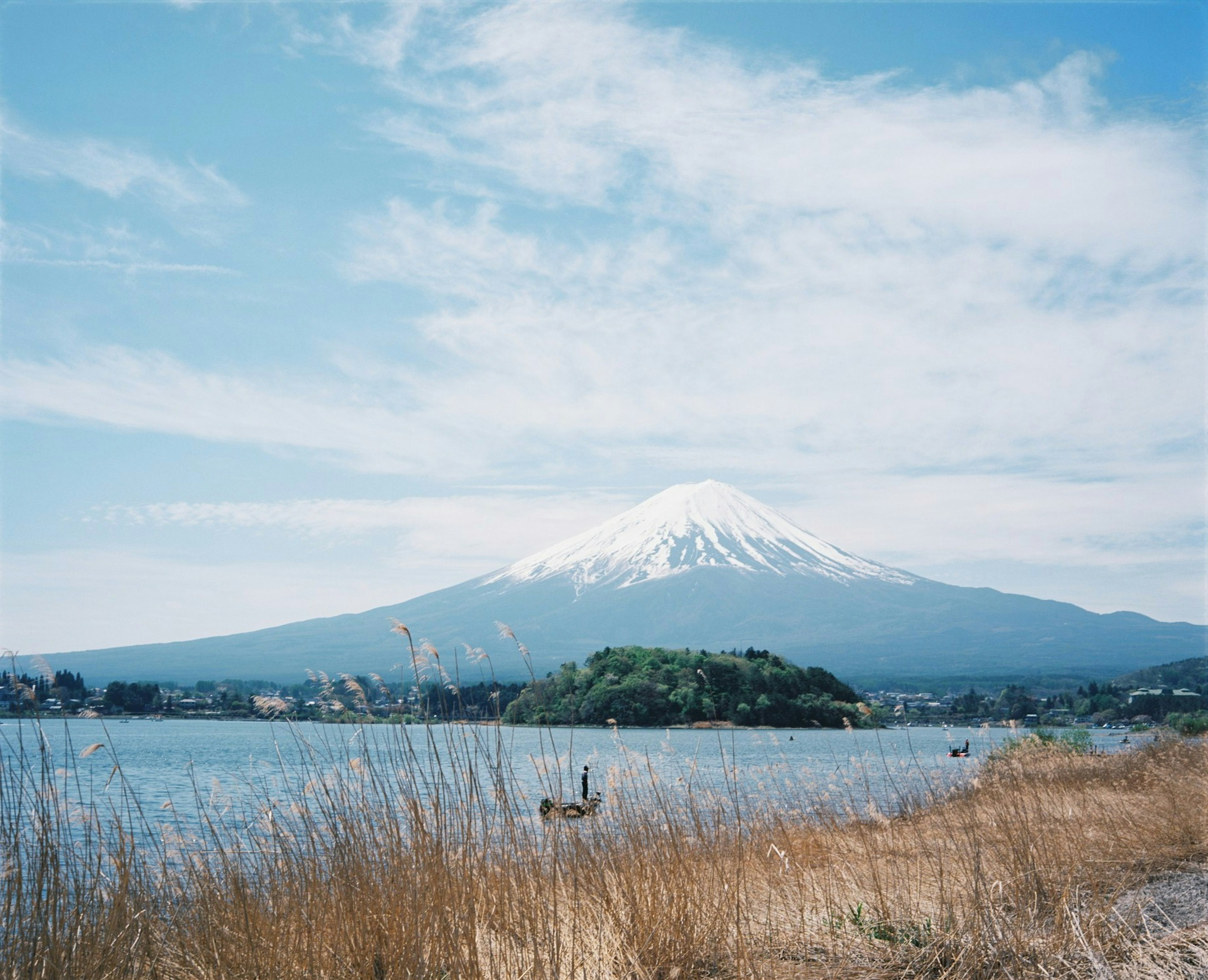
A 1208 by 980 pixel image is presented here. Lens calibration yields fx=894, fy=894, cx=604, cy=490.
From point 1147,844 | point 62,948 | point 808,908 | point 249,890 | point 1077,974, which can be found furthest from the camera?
point 1147,844

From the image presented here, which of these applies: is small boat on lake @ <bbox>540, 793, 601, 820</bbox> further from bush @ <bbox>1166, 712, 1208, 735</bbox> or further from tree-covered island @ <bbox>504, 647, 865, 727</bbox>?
tree-covered island @ <bbox>504, 647, 865, 727</bbox>

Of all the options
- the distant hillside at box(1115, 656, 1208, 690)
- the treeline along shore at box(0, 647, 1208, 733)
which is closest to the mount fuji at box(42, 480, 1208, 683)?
the distant hillside at box(1115, 656, 1208, 690)

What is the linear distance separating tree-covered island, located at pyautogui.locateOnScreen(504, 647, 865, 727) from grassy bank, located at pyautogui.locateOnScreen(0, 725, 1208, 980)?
18.5m

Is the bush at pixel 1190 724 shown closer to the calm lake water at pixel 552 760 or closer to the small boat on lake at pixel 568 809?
the calm lake water at pixel 552 760

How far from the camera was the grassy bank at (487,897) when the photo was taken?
3393mm

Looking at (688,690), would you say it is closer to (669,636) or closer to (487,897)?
(487,897)

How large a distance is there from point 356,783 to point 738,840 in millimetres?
2025

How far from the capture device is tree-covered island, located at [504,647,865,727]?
1348 inches

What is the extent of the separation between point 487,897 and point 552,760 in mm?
14429

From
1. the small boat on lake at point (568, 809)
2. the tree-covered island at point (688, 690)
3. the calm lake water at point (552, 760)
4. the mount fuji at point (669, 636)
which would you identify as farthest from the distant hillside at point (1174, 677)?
the mount fuji at point (669, 636)

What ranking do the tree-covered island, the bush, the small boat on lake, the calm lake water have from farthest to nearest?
the tree-covered island → the bush → the calm lake water → the small boat on lake

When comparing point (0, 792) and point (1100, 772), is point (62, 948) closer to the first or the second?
point (0, 792)

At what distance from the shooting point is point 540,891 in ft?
12.3

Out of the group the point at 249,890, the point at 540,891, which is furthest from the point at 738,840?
the point at 249,890
